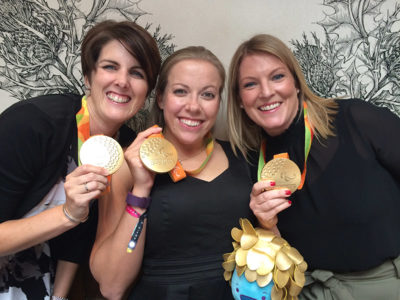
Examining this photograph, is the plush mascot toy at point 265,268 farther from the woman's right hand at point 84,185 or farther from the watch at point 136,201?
the woman's right hand at point 84,185

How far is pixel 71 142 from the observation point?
1.35 metres

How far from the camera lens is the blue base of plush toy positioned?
1190 millimetres

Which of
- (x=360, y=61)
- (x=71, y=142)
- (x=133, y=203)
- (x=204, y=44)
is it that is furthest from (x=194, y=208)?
(x=360, y=61)

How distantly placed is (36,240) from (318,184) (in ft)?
4.11

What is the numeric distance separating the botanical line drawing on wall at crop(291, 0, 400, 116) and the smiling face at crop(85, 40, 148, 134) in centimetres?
110

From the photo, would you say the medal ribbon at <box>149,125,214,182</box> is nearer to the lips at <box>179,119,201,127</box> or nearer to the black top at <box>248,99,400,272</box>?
the lips at <box>179,119,201,127</box>

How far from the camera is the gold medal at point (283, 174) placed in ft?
4.32

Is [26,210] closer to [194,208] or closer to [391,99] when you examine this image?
[194,208]

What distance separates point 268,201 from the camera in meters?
1.27

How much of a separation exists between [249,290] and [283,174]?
0.50 meters

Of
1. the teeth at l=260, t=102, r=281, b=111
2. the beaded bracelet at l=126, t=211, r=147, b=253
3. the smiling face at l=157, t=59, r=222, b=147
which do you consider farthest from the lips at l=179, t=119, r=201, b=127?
the beaded bracelet at l=126, t=211, r=147, b=253

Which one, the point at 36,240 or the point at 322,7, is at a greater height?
the point at 322,7

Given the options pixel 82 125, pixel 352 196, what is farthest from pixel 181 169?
pixel 352 196

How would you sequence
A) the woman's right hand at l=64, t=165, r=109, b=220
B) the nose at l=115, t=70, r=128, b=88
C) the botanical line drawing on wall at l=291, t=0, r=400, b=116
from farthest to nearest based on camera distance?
the botanical line drawing on wall at l=291, t=0, r=400, b=116 → the nose at l=115, t=70, r=128, b=88 → the woman's right hand at l=64, t=165, r=109, b=220
